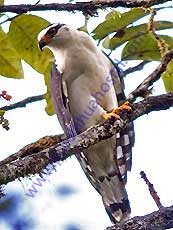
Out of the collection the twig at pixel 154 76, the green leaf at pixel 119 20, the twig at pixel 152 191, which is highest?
the green leaf at pixel 119 20

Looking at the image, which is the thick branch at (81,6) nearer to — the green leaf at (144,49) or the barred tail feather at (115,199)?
the green leaf at (144,49)

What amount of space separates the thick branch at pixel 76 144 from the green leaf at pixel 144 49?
44cm

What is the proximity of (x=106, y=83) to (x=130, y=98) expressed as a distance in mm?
1366

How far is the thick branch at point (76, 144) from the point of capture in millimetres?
1757

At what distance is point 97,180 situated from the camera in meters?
3.57

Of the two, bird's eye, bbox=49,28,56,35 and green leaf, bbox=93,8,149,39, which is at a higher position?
bird's eye, bbox=49,28,56,35

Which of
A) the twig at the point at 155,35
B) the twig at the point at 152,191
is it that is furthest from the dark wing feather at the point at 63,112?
the twig at the point at 152,191


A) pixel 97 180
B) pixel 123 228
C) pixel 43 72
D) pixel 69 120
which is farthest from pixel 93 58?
pixel 123 228

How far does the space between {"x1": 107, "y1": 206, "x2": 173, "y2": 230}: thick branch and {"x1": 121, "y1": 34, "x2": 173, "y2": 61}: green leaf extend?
115 centimetres

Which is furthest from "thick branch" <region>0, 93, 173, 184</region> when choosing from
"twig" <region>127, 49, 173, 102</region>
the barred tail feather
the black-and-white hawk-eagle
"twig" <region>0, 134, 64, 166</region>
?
the black-and-white hawk-eagle

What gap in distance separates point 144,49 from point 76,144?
0.83m

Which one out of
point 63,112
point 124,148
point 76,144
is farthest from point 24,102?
point 76,144

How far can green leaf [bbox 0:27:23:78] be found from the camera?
95.7 inches

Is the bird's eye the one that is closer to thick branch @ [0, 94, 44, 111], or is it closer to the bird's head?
the bird's head
